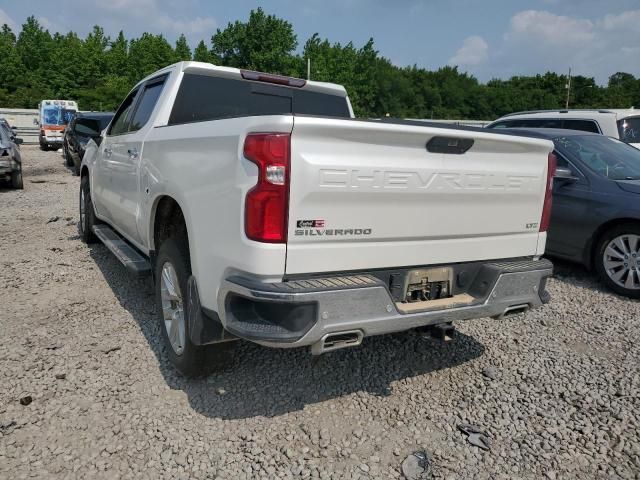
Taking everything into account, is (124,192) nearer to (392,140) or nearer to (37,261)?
(37,261)

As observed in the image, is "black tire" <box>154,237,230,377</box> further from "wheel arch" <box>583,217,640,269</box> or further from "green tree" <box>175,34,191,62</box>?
"green tree" <box>175,34,191,62</box>

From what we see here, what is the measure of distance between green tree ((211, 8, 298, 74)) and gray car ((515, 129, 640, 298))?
229 feet

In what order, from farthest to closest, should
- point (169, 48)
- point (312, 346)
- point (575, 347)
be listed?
point (169, 48) → point (575, 347) → point (312, 346)

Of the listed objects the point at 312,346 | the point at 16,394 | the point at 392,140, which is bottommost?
the point at 16,394

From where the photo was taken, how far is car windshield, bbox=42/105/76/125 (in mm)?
23891

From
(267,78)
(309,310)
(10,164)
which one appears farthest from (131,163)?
(10,164)

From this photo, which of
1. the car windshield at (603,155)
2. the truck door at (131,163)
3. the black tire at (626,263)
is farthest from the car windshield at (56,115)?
the black tire at (626,263)

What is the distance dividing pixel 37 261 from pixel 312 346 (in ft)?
16.1

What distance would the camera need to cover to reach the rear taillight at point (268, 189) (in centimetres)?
242

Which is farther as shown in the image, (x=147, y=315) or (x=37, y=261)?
(x=37, y=261)

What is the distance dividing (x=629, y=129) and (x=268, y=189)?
8042mm

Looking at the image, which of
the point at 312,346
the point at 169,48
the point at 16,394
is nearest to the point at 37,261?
the point at 16,394

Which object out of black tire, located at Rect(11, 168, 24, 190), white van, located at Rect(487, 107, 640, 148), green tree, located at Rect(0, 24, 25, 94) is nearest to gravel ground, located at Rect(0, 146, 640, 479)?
white van, located at Rect(487, 107, 640, 148)

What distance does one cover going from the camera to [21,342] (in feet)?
12.9
